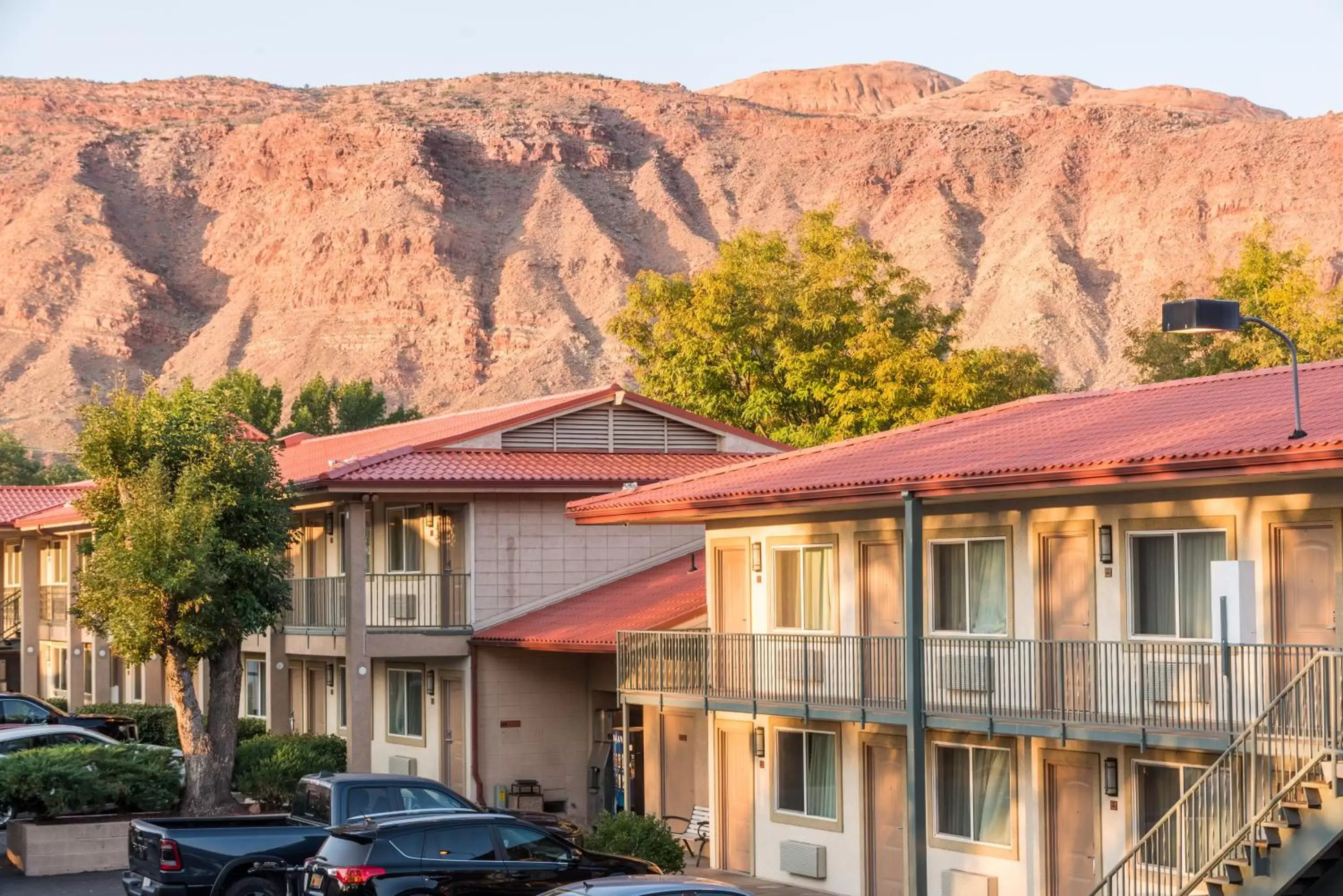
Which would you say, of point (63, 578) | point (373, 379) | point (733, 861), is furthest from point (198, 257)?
point (733, 861)

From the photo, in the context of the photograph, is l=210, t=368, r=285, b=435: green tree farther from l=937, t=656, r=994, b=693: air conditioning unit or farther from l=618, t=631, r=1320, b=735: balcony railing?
l=937, t=656, r=994, b=693: air conditioning unit

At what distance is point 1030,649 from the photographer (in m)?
19.6

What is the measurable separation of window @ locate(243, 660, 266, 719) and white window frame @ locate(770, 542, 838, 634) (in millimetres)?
19021

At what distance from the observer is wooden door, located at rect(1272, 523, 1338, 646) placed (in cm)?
1709

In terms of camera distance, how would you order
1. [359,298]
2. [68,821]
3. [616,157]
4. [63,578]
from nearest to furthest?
[68,821]
[63,578]
[359,298]
[616,157]

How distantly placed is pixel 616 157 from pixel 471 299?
34014 millimetres

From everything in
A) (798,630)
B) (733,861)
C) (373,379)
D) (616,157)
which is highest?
(616,157)

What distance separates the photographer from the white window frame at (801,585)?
23.3 metres

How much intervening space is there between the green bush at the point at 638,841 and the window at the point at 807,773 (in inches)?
81.5

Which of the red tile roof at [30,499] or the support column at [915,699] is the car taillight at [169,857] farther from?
the red tile roof at [30,499]

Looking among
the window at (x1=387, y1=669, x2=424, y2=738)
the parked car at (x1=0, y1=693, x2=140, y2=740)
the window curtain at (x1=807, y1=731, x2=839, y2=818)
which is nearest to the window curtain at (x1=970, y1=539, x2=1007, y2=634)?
the window curtain at (x1=807, y1=731, x2=839, y2=818)

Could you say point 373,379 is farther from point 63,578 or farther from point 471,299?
point 63,578

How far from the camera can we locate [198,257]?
503 feet

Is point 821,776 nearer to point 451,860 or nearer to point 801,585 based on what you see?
point 801,585
